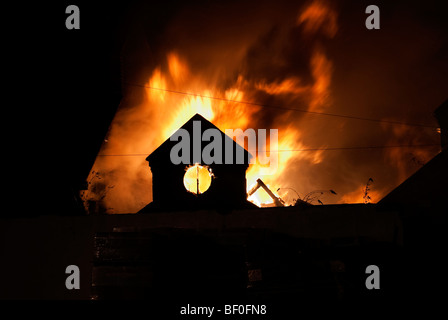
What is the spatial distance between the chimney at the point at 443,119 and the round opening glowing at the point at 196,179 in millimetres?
12815

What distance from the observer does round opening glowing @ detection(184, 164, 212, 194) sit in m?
16.8

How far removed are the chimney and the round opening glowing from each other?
42.0ft

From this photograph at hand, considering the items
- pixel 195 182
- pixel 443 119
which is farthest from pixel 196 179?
pixel 443 119

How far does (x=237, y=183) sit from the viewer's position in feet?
57.9

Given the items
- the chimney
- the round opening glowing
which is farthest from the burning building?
the chimney

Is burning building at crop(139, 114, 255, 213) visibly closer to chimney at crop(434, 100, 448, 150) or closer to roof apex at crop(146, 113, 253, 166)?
roof apex at crop(146, 113, 253, 166)

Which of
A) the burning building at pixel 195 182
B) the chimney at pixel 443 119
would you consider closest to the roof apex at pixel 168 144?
the burning building at pixel 195 182

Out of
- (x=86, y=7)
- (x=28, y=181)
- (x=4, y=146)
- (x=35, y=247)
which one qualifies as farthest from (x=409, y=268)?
(x=28, y=181)

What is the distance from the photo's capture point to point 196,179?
1694 centimetres

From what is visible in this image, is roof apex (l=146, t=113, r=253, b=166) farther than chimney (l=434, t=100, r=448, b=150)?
Yes

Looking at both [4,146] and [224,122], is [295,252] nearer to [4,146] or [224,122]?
[4,146]

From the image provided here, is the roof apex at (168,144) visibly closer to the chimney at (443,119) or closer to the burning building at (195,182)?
the burning building at (195,182)

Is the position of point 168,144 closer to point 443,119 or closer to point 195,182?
point 195,182

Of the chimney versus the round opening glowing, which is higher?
the chimney
